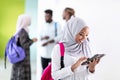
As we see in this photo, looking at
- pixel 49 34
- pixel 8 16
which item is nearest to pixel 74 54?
pixel 49 34

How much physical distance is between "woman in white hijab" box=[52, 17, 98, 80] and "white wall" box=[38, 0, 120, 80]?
1.38 meters

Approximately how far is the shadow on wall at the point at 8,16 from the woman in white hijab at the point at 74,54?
17.0 ft

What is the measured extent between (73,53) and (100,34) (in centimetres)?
166

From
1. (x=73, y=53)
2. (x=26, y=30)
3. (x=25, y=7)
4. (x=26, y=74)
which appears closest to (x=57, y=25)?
(x=26, y=30)

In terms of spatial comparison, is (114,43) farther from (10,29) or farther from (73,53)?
(10,29)

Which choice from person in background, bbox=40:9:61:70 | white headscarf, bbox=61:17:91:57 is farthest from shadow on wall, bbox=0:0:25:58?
white headscarf, bbox=61:17:91:57

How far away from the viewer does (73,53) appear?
2.42 meters

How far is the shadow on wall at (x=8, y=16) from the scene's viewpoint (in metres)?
7.53

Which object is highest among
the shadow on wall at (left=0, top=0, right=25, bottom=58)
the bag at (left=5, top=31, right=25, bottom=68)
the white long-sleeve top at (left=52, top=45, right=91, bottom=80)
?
the white long-sleeve top at (left=52, top=45, right=91, bottom=80)

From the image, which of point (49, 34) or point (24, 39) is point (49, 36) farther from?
point (24, 39)

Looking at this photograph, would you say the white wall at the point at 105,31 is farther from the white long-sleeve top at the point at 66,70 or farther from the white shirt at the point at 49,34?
the white long-sleeve top at the point at 66,70

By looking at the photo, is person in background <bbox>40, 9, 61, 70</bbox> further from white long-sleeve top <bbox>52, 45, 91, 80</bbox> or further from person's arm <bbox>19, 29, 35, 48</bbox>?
white long-sleeve top <bbox>52, 45, 91, 80</bbox>

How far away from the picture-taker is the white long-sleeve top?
233 centimetres

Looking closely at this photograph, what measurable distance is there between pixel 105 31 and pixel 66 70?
175 centimetres
